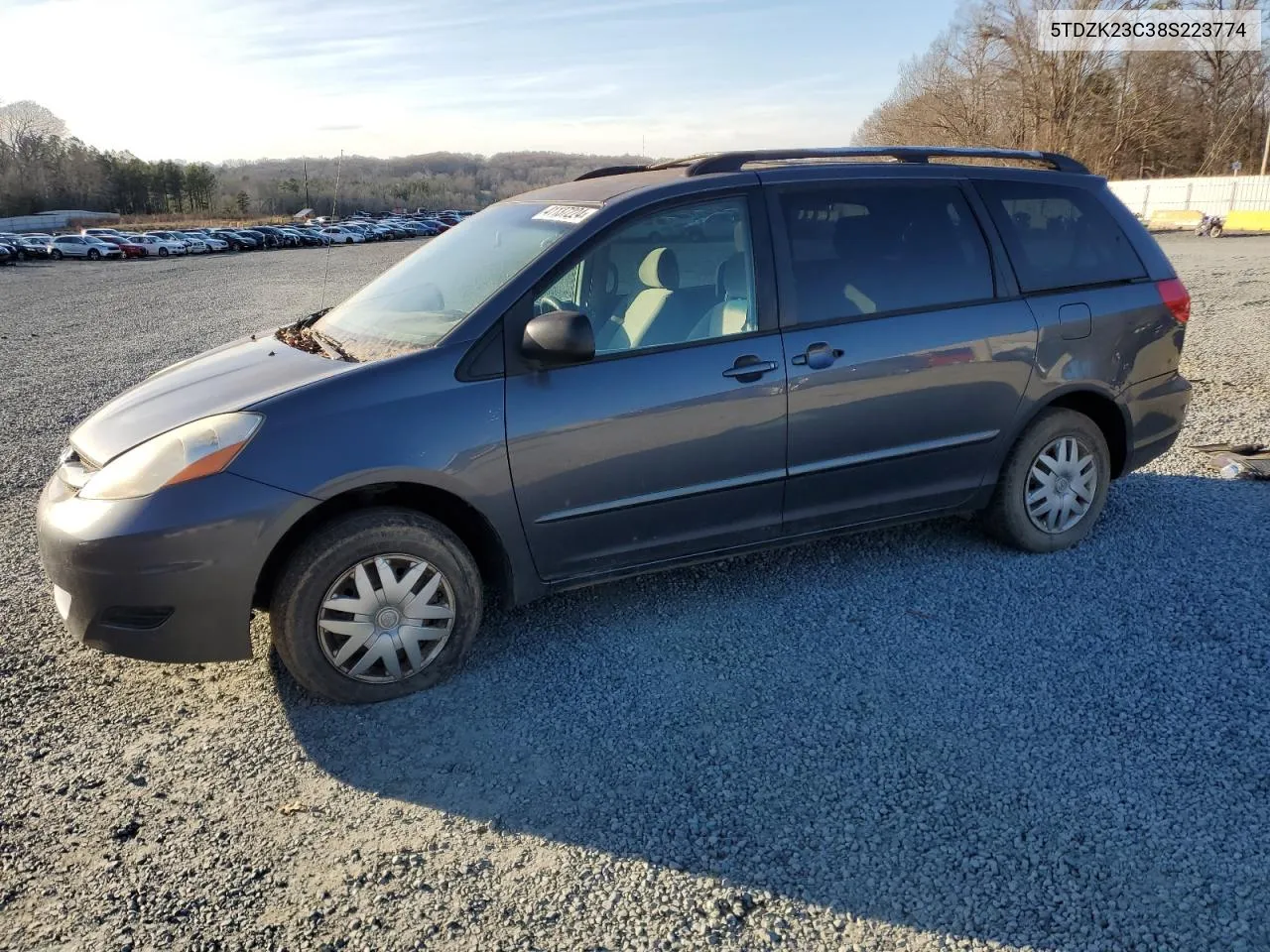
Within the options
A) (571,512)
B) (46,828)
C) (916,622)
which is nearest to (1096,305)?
(916,622)

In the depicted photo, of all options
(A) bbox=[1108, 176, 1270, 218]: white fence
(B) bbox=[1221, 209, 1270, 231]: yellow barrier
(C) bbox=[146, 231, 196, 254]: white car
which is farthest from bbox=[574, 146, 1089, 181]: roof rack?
(C) bbox=[146, 231, 196, 254]: white car

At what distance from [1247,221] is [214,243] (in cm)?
5160

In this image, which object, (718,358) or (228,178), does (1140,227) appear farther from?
(228,178)

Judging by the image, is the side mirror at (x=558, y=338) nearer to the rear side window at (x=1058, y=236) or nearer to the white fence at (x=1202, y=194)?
the rear side window at (x=1058, y=236)

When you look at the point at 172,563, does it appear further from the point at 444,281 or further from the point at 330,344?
the point at 444,281

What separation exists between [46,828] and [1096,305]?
4.68 meters

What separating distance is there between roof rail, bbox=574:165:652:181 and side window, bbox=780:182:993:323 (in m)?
0.97

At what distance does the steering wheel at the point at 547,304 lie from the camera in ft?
11.7

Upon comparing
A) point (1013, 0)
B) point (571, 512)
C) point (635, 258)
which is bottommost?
point (571, 512)

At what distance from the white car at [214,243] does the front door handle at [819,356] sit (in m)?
58.3

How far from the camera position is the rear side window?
4422 mm

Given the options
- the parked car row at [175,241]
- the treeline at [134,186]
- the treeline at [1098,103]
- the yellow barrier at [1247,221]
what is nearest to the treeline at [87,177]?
the treeline at [134,186]

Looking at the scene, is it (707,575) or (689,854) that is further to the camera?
(707,575)

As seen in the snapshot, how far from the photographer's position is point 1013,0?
176 ft
